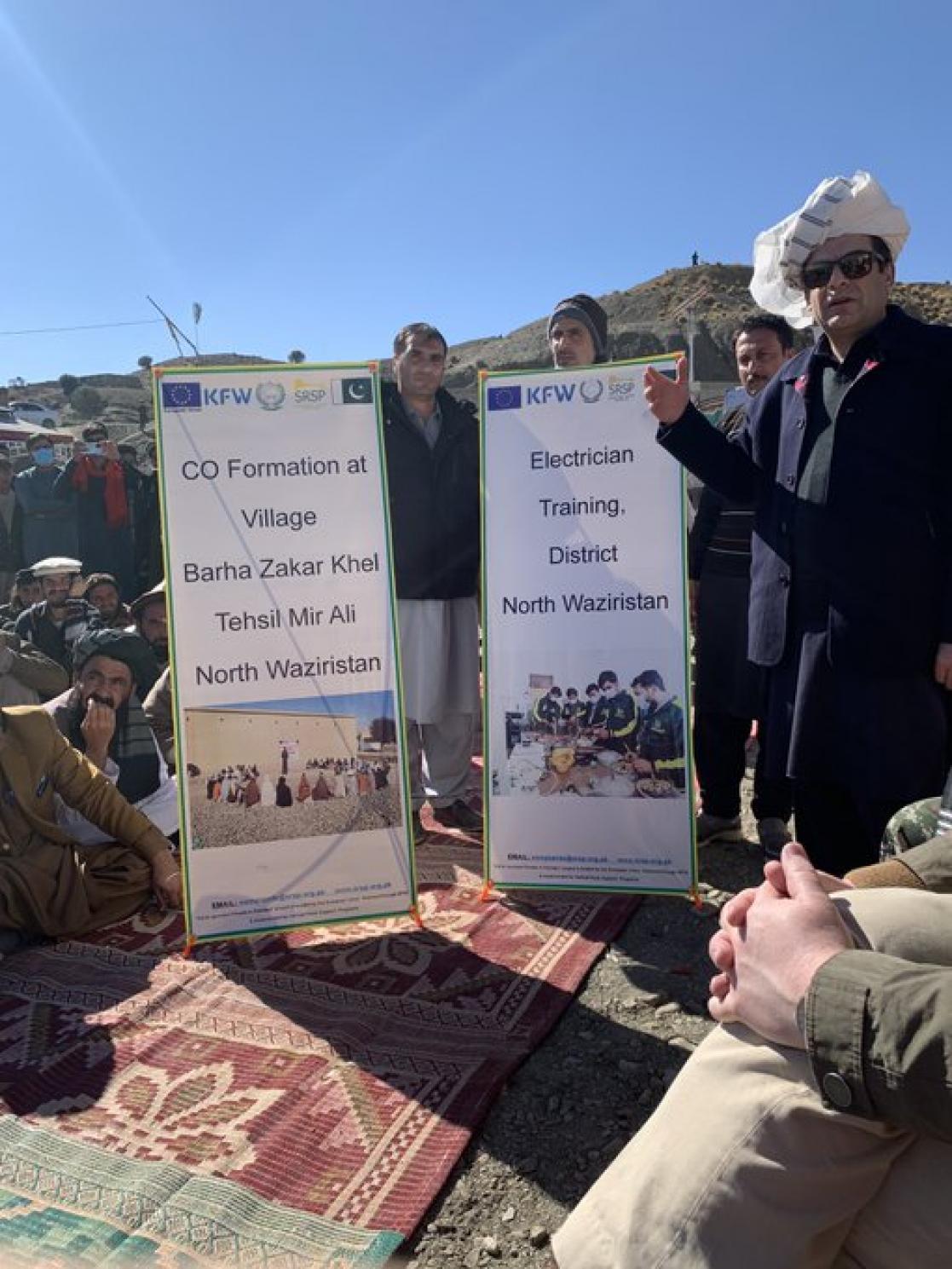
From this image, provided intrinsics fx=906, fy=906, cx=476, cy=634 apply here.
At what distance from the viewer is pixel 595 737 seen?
320 cm

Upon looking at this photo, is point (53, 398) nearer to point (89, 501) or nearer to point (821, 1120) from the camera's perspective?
point (89, 501)

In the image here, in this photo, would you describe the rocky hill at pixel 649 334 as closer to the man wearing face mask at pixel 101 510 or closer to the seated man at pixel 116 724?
the man wearing face mask at pixel 101 510

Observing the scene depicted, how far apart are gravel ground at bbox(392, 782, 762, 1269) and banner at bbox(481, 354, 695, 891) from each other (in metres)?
0.32

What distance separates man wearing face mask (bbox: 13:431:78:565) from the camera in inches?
300

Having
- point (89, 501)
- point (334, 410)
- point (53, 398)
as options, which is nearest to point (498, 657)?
point (334, 410)

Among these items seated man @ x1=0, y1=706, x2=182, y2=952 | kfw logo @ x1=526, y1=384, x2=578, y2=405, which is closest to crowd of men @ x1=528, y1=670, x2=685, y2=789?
kfw logo @ x1=526, y1=384, x2=578, y2=405

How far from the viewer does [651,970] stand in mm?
2838

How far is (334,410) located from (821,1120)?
7.89 ft

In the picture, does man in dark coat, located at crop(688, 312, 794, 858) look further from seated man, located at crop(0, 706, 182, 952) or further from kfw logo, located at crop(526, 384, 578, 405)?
seated man, located at crop(0, 706, 182, 952)

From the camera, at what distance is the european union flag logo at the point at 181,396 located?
9.25 ft

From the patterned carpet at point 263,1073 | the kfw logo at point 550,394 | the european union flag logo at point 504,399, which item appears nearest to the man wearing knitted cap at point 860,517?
→ the kfw logo at point 550,394

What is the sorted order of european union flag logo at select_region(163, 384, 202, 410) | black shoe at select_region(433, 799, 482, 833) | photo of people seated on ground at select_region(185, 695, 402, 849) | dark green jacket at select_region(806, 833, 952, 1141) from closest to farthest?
dark green jacket at select_region(806, 833, 952, 1141) → european union flag logo at select_region(163, 384, 202, 410) → photo of people seated on ground at select_region(185, 695, 402, 849) → black shoe at select_region(433, 799, 482, 833)

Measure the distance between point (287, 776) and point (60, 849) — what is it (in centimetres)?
93

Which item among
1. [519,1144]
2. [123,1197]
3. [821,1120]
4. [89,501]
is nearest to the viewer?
[821,1120]
